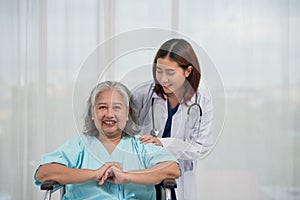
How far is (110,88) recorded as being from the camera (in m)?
1.96

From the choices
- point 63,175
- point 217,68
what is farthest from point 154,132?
point 217,68

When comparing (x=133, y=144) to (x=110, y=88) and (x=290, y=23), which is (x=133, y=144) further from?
(x=290, y=23)

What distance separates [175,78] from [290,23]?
1231mm

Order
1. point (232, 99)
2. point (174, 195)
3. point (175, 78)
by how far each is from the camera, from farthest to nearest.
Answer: point (232, 99) < point (174, 195) < point (175, 78)

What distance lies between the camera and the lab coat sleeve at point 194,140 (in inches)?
77.8

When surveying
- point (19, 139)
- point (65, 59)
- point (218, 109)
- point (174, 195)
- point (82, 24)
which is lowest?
point (174, 195)

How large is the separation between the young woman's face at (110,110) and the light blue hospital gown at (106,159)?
0.09 m

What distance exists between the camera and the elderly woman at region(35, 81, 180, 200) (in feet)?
6.19

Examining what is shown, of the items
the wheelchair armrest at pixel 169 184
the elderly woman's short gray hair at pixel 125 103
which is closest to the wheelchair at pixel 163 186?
the wheelchair armrest at pixel 169 184

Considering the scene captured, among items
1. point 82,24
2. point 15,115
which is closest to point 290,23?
point 82,24

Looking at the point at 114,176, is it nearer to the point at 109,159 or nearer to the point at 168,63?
the point at 109,159

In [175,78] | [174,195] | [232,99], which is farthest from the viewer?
[232,99]

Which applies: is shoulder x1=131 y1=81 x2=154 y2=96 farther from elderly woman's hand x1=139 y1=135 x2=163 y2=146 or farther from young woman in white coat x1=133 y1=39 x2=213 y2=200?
elderly woman's hand x1=139 y1=135 x2=163 y2=146

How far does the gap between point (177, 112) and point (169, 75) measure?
0.17 metres
